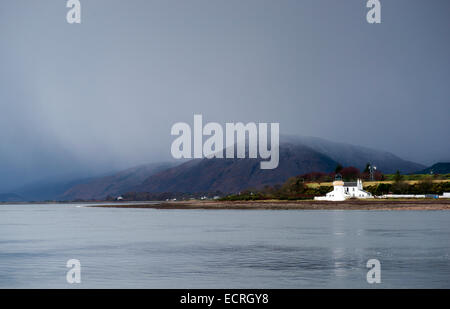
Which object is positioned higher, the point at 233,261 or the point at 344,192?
the point at 344,192

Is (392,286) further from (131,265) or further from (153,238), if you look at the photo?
(153,238)

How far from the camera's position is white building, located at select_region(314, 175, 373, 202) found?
158000mm

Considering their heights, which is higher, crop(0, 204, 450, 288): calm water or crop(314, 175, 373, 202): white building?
crop(314, 175, 373, 202): white building

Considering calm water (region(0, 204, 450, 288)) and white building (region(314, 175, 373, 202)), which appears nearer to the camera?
calm water (region(0, 204, 450, 288))

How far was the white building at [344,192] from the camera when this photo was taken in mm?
158000

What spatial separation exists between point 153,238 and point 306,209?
89.8 m

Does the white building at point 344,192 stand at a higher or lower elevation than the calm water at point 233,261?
higher

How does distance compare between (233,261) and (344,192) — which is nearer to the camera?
(233,261)

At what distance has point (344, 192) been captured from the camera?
16138 cm

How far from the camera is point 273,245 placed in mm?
46000

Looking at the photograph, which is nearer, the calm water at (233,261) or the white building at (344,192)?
the calm water at (233,261)
